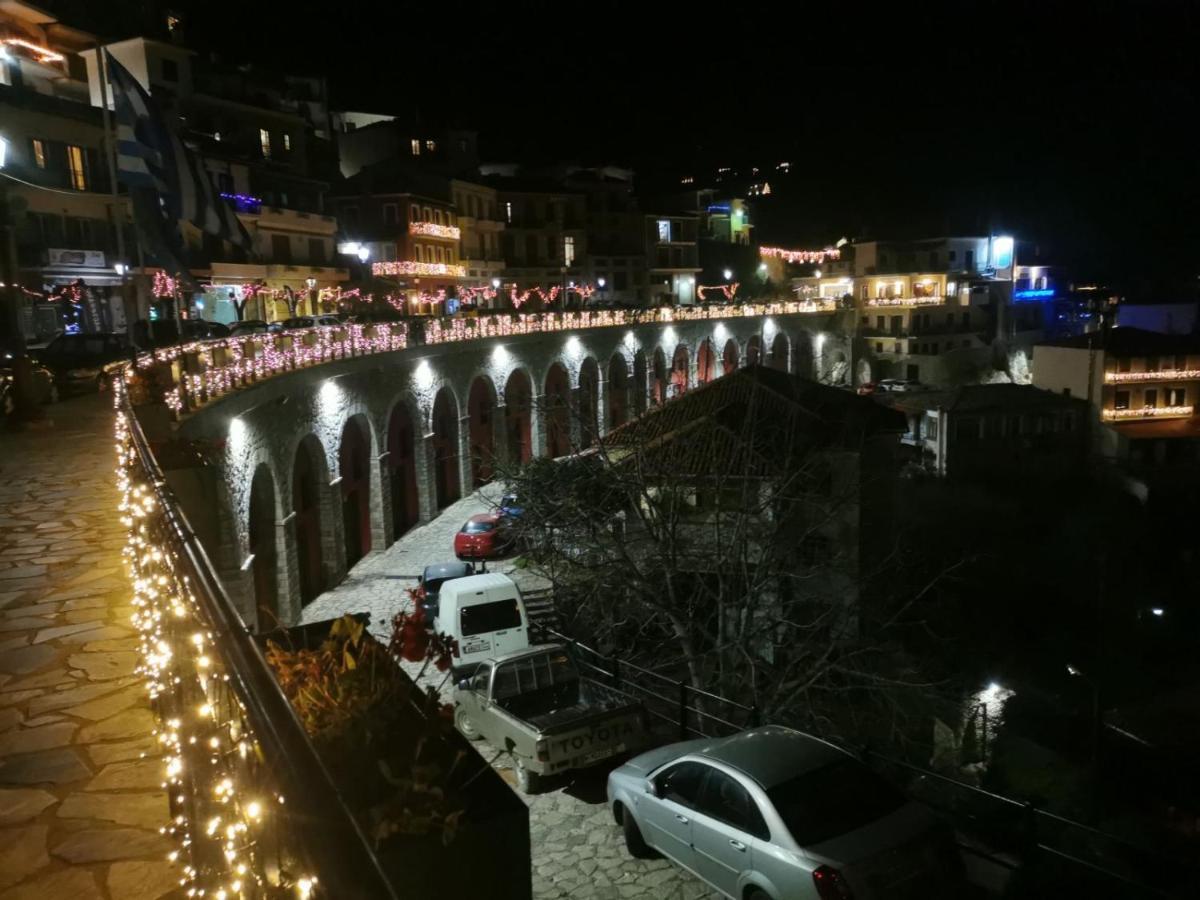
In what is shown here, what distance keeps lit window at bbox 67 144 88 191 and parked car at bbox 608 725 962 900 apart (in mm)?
32172

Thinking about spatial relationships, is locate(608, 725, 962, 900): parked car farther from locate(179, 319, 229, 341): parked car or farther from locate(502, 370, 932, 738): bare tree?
locate(179, 319, 229, 341): parked car

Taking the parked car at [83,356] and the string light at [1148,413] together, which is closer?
the parked car at [83,356]

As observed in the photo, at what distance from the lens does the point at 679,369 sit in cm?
4972

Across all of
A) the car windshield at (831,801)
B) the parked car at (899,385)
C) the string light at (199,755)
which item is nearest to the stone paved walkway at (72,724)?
the string light at (199,755)

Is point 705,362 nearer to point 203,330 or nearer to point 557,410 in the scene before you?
point 557,410

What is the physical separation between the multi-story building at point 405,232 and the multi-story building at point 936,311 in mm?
31838

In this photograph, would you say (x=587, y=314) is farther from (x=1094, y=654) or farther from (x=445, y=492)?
(x=1094, y=654)

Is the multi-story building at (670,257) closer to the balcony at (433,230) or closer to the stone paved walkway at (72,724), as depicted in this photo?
the balcony at (433,230)

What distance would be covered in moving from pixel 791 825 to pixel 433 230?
4572cm

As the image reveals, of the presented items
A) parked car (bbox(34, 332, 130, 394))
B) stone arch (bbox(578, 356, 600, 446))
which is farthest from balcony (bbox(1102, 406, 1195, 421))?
parked car (bbox(34, 332, 130, 394))

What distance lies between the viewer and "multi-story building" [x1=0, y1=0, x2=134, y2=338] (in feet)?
93.2

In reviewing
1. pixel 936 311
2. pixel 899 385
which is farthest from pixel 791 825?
pixel 936 311

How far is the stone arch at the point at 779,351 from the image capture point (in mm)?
60000

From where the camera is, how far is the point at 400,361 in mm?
26422
